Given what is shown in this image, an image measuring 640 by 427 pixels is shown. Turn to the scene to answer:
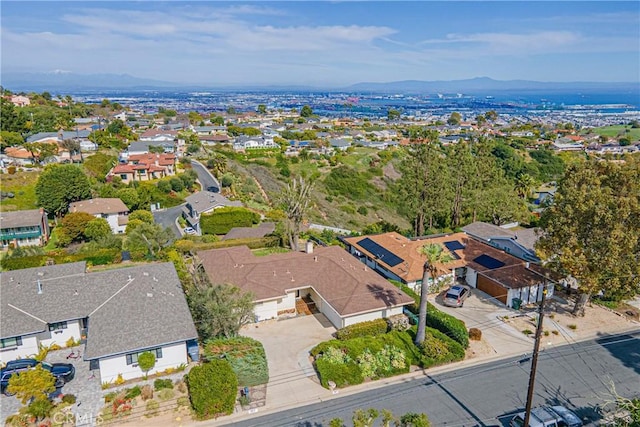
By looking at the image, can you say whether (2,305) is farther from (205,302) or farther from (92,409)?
(205,302)

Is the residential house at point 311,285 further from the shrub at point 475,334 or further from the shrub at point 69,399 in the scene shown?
the shrub at point 69,399

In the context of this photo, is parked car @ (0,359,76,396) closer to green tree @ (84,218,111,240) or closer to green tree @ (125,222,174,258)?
green tree @ (125,222,174,258)

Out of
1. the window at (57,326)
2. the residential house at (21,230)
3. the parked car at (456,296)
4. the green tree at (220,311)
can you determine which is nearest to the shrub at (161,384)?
the green tree at (220,311)

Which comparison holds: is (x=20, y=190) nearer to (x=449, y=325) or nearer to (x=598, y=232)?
(x=449, y=325)

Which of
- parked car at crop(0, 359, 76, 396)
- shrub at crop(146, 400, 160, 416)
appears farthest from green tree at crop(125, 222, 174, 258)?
shrub at crop(146, 400, 160, 416)

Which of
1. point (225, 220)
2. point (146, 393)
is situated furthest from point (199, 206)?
point (146, 393)
